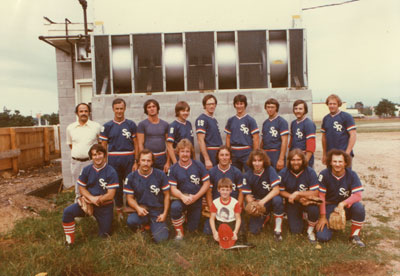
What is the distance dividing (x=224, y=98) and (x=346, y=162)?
3060 mm

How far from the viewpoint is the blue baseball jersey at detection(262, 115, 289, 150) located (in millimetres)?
5187

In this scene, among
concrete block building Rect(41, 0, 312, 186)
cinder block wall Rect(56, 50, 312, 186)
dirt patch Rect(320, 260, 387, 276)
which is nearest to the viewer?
dirt patch Rect(320, 260, 387, 276)

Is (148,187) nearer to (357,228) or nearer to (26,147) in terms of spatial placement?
(357,228)

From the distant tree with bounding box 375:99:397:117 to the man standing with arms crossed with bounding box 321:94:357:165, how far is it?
296 ft

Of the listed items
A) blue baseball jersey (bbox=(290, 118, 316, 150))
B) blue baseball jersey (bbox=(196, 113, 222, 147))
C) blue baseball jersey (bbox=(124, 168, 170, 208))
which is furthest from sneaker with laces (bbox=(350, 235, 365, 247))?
blue baseball jersey (bbox=(124, 168, 170, 208))

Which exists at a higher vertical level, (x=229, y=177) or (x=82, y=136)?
(x=82, y=136)

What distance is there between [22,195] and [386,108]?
307 feet

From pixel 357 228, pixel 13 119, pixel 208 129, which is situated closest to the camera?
pixel 357 228

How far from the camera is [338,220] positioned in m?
3.98

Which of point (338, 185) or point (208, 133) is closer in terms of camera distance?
point (338, 185)

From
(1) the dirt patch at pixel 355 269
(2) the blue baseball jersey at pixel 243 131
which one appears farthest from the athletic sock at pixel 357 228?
(2) the blue baseball jersey at pixel 243 131

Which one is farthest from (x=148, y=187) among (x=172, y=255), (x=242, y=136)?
(x=242, y=136)

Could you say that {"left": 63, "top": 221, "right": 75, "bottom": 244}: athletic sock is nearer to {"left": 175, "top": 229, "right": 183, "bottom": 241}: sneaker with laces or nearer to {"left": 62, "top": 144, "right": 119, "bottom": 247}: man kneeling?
{"left": 62, "top": 144, "right": 119, "bottom": 247}: man kneeling

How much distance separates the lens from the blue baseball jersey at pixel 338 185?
14.0 feet
